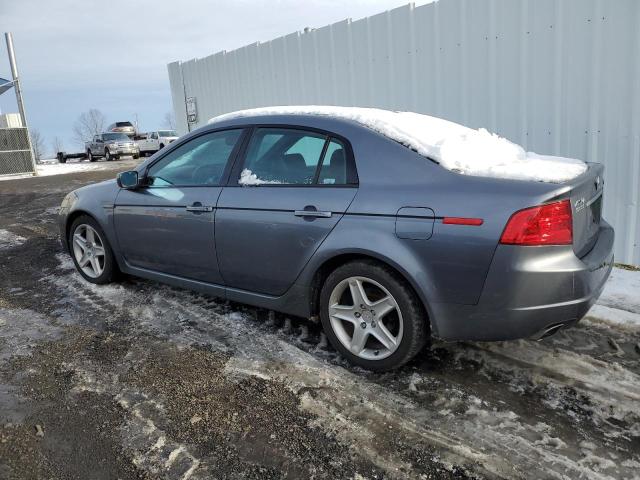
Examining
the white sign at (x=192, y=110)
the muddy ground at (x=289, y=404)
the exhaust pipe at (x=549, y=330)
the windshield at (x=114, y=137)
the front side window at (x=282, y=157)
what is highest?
the white sign at (x=192, y=110)

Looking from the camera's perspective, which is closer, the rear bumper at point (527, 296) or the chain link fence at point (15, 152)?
the rear bumper at point (527, 296)

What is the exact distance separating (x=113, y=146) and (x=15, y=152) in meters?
9.19

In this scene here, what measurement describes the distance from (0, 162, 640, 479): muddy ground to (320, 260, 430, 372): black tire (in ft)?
0.41

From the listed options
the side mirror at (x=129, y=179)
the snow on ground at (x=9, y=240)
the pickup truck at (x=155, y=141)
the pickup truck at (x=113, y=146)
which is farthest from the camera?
the pickup truck at (x=155, y=141)

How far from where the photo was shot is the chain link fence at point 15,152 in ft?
62.7

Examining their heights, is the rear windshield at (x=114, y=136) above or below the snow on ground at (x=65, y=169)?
above

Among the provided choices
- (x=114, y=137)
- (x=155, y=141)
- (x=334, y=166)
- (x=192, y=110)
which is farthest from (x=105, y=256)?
(x=155, y=141)

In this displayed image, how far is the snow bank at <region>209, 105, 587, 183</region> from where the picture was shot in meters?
2.70

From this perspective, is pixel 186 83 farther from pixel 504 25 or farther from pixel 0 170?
pixel 0 170

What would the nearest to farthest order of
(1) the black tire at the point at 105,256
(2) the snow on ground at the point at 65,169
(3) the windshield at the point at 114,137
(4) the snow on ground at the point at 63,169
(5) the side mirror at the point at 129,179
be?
(5) the side mirror at the point at 129,179, (1) the black tire at the point at 105,256, (4) the snow on ground at the point at 63,169, (2) the snow on ground at the point at 65,169, (3) the windshield at the point at 114,137

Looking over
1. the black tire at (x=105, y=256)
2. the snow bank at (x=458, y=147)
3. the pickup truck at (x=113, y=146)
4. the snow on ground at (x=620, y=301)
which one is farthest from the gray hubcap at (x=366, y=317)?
the pickup truck at (x=113, y=146)

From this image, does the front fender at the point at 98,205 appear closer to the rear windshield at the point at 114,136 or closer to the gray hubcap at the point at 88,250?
the gray hubcap at the point at 88,250

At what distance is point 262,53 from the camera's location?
8.20 metres

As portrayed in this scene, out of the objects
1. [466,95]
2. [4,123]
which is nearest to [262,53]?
[466,95]
